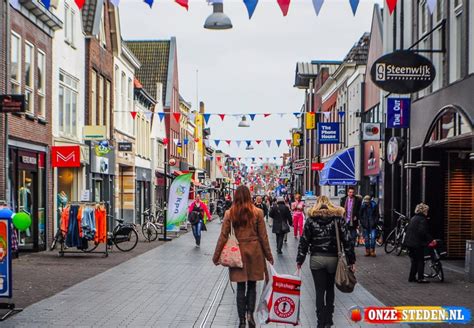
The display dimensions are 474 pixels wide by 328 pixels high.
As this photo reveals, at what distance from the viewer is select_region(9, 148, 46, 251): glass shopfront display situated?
21.5 metres

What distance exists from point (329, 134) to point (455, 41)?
929 inches

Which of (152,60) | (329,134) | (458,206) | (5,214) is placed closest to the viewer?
(5,214)

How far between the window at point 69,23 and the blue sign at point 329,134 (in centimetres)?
1852

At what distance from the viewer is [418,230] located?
632 inches

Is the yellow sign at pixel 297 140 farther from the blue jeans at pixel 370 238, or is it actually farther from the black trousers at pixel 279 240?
the blue jeans at pixel 370 238

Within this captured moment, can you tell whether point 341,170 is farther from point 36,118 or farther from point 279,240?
point 36,118

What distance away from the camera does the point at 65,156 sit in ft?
81.3

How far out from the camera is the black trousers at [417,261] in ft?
52.8

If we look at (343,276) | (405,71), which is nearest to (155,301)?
(343,276)

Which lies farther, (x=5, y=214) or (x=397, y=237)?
(x=397, y=237)

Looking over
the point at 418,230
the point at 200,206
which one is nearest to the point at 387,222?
the point at 200,206

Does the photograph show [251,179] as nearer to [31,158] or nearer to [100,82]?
[100,82]

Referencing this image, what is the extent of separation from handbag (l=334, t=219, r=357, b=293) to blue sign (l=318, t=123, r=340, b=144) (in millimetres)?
34153

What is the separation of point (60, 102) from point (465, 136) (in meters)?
14.0
